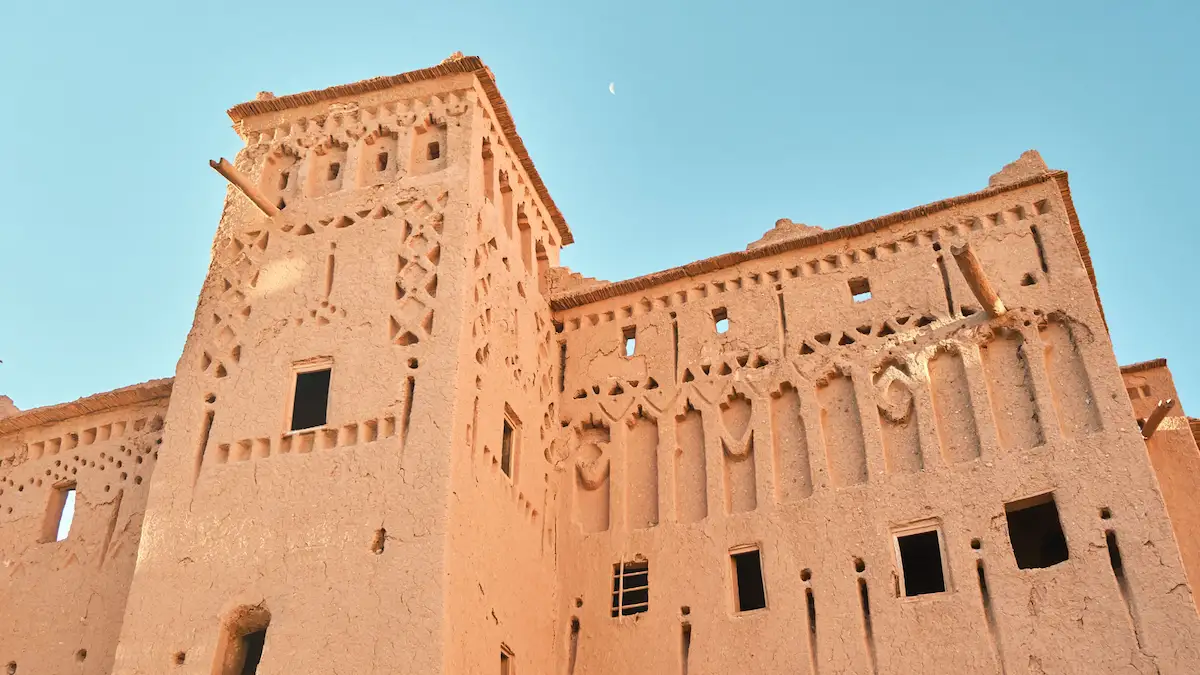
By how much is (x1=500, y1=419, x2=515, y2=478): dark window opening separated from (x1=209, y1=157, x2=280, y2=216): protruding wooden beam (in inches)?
145

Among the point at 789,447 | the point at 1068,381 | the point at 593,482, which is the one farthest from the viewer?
the point at 593,482

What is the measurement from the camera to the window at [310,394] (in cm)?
1220

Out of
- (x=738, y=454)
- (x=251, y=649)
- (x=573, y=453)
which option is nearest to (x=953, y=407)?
(x=738, y=454)

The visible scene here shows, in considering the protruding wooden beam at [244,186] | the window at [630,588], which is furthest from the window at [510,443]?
the protruding wooden beam at [244,186]

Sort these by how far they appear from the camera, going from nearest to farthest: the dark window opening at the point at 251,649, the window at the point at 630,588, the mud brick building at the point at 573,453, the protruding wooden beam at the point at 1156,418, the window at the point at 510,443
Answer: the mud brick building at the point at 573,453, the dark window opening at the point at 251,649, the protruding wooden beam at the point at 1156,418, the window at the point at 630,588, the window at the point at 510,443

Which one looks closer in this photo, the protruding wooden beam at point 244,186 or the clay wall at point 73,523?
the clay wall at point 73,523

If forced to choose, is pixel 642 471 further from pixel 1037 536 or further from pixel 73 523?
pixel 73 523

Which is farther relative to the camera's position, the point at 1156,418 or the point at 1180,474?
the point at 1180,474

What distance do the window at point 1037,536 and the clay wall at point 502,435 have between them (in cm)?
493

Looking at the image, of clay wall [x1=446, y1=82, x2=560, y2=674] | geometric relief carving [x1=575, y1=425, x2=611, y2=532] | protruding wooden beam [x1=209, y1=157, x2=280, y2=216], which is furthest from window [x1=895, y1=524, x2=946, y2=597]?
protruding wooden beam [x1=209, y1=157, x2=280, y2=216]

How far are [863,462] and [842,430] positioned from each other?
49 centimetres

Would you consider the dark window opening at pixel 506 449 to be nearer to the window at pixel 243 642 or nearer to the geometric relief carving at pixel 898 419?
the window at pixel 243 642

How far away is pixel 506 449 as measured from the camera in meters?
13.1

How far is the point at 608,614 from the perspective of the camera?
12.7m
